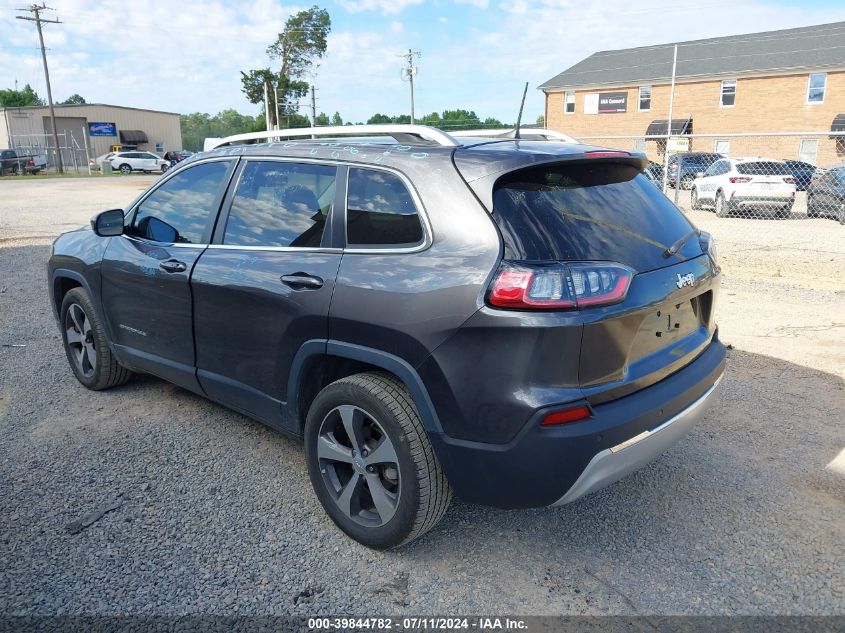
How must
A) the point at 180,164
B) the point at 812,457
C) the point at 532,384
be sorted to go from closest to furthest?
the point at 532,384
the point at 812,457
the point at 180,164

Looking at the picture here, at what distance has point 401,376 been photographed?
258 cm

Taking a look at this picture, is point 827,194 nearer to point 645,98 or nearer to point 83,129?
point 645,98

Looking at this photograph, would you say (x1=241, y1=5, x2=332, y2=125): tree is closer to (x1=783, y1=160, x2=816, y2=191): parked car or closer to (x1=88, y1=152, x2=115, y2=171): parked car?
(x1=88, y1=152, x2=115, y2=171): parked car

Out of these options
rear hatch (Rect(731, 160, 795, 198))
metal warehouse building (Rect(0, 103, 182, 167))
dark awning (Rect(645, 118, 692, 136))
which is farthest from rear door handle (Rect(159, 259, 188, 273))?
metal warehouse building (Rect(0, 103, 182, 167))

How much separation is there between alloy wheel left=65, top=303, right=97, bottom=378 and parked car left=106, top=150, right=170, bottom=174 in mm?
44256

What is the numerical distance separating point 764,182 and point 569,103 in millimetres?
31840

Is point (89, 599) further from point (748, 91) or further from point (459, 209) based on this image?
point (748, 91)

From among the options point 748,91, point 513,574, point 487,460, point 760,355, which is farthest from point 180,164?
point 748,91

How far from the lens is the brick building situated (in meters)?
36.0

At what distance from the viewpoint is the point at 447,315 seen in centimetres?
244

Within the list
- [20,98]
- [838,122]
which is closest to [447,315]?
[838,122]

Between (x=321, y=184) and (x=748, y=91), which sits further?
(x=748, y=91)

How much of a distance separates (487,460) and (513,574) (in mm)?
636

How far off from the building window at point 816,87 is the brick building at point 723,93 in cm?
5
